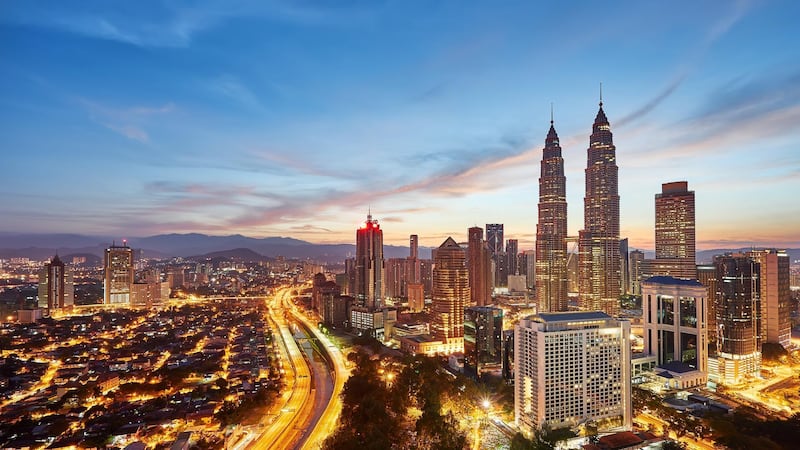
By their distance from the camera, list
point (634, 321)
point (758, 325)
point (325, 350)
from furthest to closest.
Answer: point (634, 321) < point (325, 350) < point (758, 325)

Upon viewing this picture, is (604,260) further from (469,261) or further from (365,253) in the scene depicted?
(365,253)

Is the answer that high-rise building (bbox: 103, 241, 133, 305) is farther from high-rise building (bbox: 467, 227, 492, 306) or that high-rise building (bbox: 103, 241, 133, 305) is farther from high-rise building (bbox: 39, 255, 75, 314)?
high-rise building (bbox: 467, 227, 492, 306)

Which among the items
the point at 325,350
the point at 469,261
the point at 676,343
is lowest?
the point at 325,350

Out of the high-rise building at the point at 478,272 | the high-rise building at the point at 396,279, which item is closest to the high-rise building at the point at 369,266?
the high-rise building at the point at 478,272

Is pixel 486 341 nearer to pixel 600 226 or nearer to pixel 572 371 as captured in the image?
pixel 572 371

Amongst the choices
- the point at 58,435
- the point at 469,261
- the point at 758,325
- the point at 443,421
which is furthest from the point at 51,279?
the point at 758,325

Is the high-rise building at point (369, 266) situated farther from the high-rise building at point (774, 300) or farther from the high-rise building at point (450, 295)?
the high-rise building at point (774, 300)
